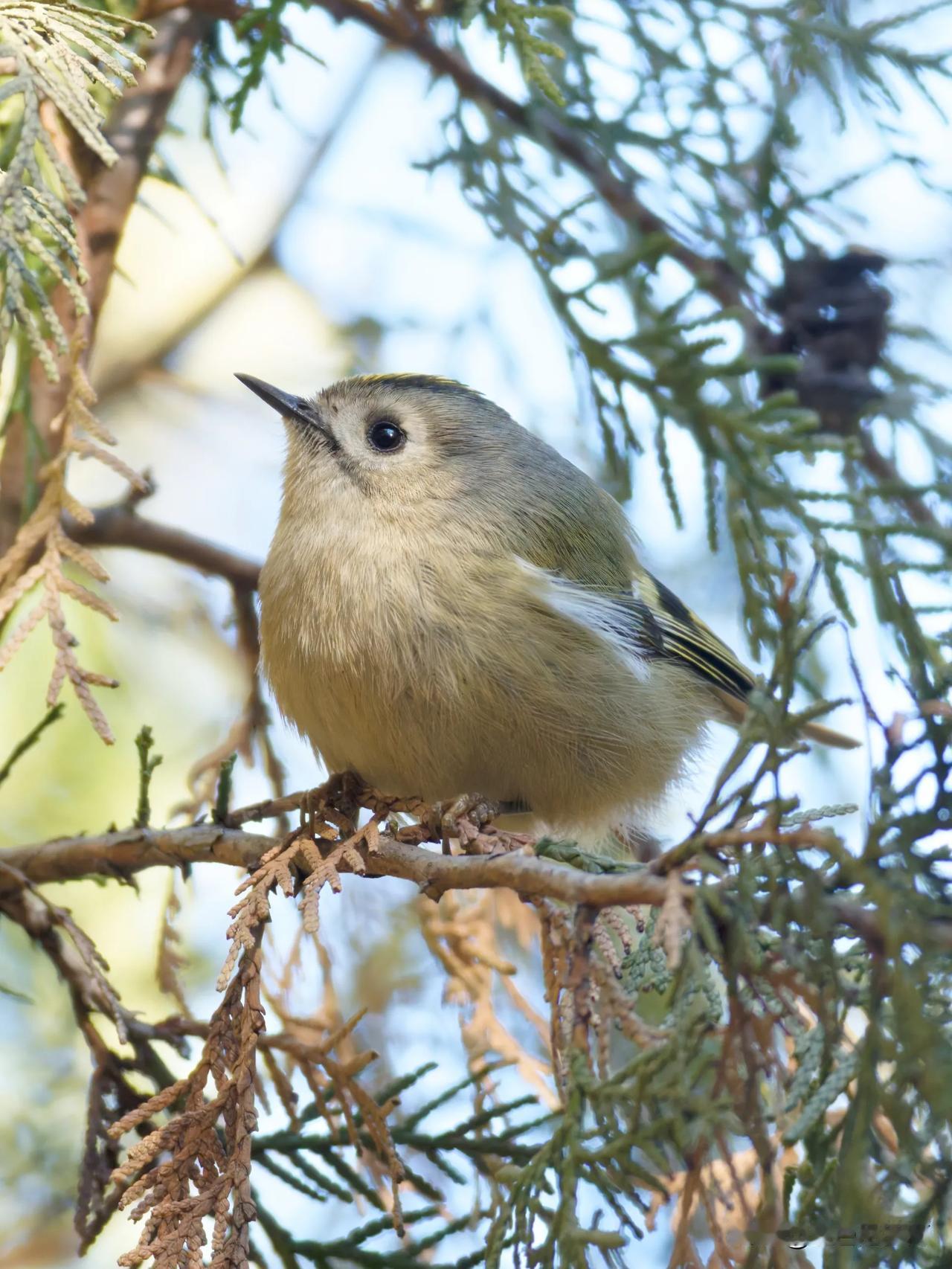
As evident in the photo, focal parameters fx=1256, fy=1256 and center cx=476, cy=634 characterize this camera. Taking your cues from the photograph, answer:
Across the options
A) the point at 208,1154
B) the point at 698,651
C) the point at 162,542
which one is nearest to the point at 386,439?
the point at 162,542

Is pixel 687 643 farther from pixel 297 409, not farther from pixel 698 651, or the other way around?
pixel 297 409

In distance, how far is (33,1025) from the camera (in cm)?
301

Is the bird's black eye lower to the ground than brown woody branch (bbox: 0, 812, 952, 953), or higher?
higher

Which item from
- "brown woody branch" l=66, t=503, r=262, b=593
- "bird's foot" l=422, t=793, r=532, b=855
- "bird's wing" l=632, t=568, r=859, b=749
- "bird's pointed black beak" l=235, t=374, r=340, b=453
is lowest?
"bird's foot" l=422, t=793, r=532, b=855

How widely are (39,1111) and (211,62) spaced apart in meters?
2.28

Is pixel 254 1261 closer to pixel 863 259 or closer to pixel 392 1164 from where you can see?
pixel 392 1164

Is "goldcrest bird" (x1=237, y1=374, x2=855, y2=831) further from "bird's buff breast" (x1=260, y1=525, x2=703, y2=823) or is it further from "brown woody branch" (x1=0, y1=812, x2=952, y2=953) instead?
"brown woody branch" (x1=0, y1=812, x2=952, y2=953)

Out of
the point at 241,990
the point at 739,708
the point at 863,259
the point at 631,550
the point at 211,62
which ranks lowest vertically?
the point at 241,990

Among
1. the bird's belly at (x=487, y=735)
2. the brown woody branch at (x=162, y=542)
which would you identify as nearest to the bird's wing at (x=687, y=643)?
the bird's belly at (x=487, y=735)

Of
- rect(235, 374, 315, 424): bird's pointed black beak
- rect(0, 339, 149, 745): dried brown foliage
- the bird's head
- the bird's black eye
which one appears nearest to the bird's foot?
rect(0, 339, 149, 745): dried brown foliage

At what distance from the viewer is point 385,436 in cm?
242

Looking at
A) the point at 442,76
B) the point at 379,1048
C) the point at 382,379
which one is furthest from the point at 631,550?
the point at 379,1048

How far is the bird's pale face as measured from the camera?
231cm

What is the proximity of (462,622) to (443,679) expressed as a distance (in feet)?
0.34
